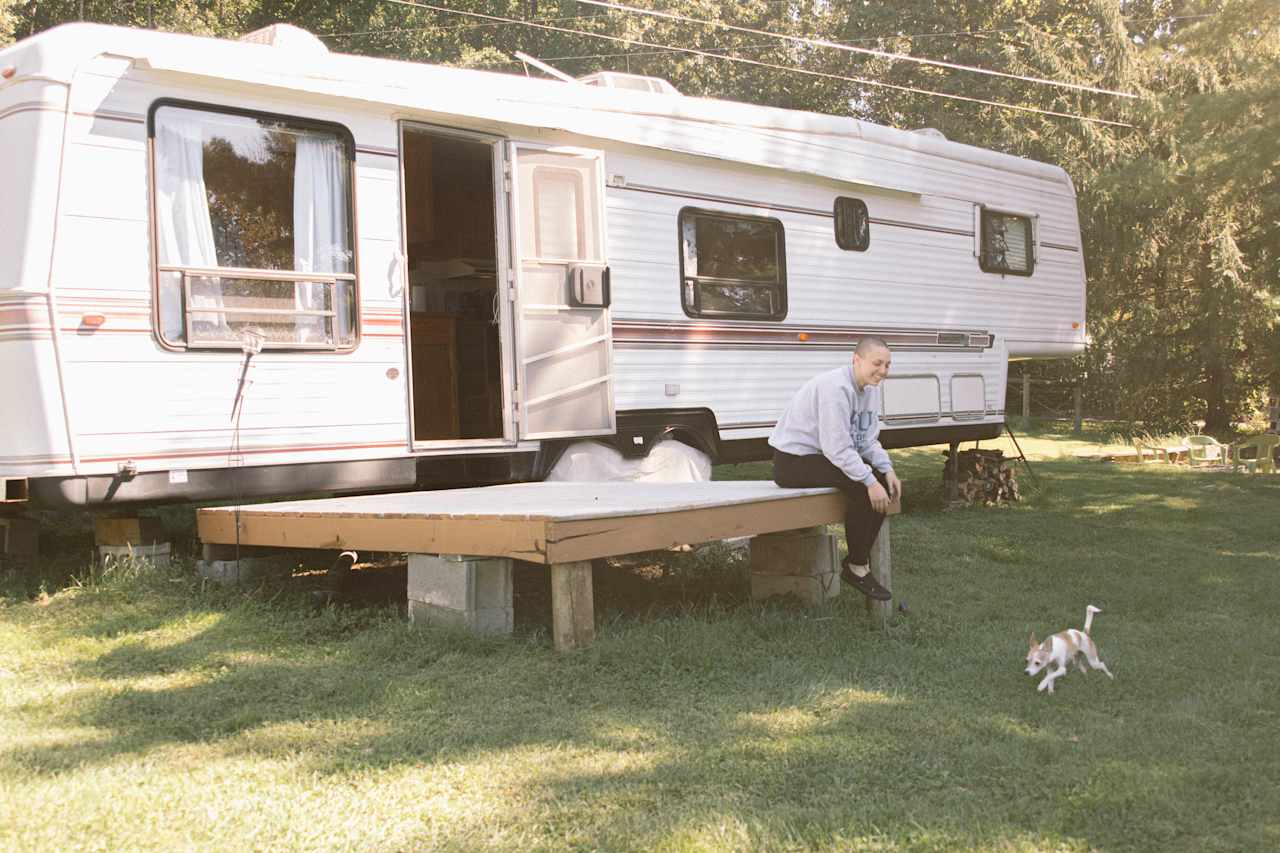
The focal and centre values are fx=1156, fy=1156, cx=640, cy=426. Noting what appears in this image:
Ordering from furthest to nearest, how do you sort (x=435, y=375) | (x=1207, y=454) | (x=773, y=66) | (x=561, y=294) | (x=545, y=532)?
(x=773, y=66), (x=1207, y=454), (x=435, y=375), (x=561, y=294), (x=545, y=532)

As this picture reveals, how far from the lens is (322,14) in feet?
69.9

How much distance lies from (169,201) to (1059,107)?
19.5m

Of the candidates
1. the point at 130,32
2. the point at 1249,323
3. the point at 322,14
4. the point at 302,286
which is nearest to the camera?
the point at 130,32

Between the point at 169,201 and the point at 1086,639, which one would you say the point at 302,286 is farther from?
the point at 1086,639

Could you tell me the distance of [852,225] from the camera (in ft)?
29.1

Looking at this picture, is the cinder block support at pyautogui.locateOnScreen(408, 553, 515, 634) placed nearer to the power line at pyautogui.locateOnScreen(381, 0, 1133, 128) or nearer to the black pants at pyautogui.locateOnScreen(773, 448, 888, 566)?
the black pants at pyautogui.locateOnScreen(773, 448, 888, 566)

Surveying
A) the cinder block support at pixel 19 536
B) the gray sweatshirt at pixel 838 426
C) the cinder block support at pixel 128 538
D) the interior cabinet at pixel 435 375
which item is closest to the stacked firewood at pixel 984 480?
the interior cabinet at pixel 435 375

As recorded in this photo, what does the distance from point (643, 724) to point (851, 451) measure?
205cm

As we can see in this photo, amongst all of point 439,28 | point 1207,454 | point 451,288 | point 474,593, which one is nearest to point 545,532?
point 474,593

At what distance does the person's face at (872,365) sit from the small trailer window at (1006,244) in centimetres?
512

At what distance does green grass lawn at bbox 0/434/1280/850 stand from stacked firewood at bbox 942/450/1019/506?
4.18 m

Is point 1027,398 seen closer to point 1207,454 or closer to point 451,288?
point 1207,454

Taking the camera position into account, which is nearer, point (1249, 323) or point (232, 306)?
point (232, 306)

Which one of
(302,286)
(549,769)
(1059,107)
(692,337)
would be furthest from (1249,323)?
(549,769)
